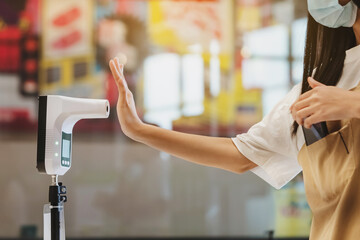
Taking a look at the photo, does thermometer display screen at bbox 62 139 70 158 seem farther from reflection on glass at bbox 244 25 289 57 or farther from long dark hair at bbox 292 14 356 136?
reflection on glass at bbox 244 25 289 57

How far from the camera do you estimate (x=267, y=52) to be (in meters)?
4.16

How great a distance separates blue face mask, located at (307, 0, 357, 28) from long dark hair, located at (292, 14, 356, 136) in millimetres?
43

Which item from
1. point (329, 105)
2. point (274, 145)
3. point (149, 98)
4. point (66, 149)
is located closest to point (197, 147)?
point (274, 145)

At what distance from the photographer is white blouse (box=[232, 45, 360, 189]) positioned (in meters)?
1.35

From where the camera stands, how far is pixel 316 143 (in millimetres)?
1216

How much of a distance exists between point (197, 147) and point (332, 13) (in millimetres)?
451

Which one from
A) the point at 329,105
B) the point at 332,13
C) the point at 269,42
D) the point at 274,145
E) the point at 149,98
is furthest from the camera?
the point at 269,42

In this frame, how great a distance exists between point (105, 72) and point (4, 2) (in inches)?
30.9

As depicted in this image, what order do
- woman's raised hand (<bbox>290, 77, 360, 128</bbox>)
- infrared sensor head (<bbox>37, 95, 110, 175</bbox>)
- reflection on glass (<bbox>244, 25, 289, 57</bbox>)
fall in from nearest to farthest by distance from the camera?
1. woman's raised hand (<bbox>290, 77, 360, 128</bbox>)
2. infrared sensor head (<bbox>37, 95, 110, 175</bbox>)
3. reflection on glass (<bbox>244, 25, 289, 57</bbox>)

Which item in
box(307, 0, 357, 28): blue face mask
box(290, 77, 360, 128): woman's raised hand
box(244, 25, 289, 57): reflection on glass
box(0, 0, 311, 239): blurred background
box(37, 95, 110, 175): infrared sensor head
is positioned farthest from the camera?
box(244, 25, 289, 57): reflection on glass

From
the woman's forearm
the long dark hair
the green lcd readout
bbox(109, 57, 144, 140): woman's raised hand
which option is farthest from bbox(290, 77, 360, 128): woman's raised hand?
the green lcd readout

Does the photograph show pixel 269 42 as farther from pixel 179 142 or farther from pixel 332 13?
pixel 332 13

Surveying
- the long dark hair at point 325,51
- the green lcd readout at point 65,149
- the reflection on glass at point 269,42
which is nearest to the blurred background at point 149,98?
the reflection on glass at point 269,42

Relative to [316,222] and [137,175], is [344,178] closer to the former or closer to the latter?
[316,222]
